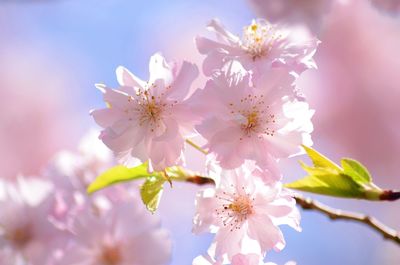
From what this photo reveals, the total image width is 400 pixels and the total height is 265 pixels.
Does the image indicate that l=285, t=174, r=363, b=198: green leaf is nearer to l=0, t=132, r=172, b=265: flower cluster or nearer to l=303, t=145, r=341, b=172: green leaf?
l=303, t=145, r=341, b=172: green leaf

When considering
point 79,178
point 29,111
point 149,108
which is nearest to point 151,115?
point 149,108

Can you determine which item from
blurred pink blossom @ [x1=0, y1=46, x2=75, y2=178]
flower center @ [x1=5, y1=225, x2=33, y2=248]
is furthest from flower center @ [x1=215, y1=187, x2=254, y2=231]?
blurred pink blossom @ [x1=0, y1=46, x2=75, y2=178]

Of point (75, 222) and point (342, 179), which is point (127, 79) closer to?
point (342, 179)

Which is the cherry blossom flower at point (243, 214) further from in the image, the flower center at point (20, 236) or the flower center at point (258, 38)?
the flower center at point (20, 236)

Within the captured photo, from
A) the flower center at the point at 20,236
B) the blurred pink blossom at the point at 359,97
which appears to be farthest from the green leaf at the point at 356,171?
the blurred pink blossom at the point at 359,97

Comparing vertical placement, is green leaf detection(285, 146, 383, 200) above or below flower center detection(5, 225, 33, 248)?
above
